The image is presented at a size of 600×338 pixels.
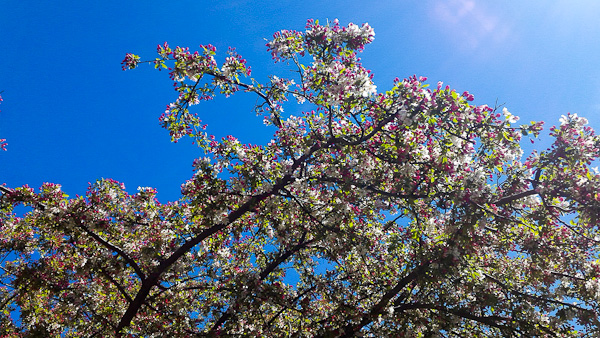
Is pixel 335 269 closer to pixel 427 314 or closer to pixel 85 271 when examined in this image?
pixel 427 314

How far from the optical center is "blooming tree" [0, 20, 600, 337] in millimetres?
7242

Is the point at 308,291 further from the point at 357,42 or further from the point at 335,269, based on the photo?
the point at 357,42

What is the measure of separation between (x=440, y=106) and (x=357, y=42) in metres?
2.65

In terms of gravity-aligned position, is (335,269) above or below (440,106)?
below

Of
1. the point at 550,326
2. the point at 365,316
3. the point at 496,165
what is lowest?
the point at 365,316

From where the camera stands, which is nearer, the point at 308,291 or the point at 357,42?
the point at 357,42

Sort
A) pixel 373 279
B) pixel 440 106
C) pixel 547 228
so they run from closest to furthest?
pixel 440 106, pixel 547 228, pixel 373 279

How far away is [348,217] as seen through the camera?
8750mm

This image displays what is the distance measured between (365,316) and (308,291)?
6.51ft

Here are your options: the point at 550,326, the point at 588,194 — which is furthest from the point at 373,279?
the point at 588,194

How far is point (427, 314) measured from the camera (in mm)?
10648

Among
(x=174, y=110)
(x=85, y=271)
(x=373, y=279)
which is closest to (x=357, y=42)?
(x=174, y=110)

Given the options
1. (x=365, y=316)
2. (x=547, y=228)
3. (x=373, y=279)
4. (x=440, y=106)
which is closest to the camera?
(x=440, y=106)

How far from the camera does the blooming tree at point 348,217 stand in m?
7.24
